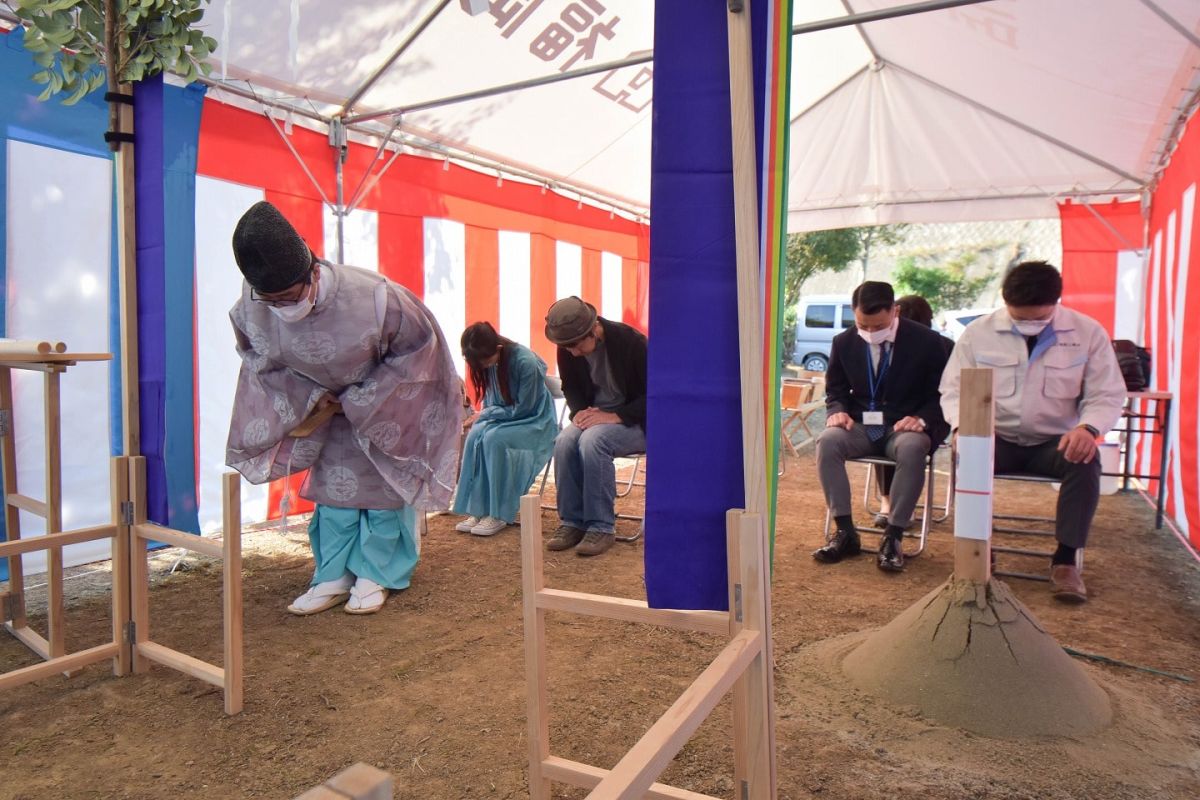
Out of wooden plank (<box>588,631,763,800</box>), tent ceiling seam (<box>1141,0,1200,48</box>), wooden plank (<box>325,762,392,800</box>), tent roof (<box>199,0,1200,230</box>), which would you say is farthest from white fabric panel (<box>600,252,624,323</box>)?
wooden plank (<box>325,762,392,800</box>)

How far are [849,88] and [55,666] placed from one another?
5603 mm

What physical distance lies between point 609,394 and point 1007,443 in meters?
1.89

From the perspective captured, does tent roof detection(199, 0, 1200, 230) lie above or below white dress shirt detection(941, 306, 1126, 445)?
above

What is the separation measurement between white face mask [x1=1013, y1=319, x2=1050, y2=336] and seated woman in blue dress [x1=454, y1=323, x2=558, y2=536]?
233 cm

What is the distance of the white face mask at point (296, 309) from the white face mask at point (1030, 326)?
282 cm

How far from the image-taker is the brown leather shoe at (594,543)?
3.71 m

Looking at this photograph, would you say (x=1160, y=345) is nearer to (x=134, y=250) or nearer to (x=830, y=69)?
(x=830, y=69)

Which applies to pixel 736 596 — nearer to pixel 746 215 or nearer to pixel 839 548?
pixel 746 215

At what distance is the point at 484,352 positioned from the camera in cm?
406

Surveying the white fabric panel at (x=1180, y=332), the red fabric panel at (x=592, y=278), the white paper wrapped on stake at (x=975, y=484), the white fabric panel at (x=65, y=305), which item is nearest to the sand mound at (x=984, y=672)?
the white paper wrapped on stake at (x=975, y=484)

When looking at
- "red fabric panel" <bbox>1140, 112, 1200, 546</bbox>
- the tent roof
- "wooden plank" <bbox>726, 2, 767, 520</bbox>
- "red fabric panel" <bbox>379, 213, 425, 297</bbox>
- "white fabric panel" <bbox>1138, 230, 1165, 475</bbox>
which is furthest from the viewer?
"white fabric panel" <bbox>1138, 230, 1165, 475</bbox>

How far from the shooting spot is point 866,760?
1816 millimetres

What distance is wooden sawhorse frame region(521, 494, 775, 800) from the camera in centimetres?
80

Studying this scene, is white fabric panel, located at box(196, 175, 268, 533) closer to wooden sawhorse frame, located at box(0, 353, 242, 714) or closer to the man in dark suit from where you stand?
wooden sawhorse frame, located at box(0, 353, 242, 714)
